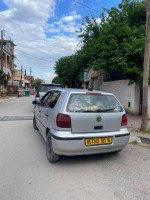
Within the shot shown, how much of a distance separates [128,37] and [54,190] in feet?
27.0

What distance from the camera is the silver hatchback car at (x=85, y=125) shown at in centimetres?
322

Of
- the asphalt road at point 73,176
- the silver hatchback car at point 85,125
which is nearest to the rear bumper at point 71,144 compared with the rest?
the silver hatchback car at point 85,125

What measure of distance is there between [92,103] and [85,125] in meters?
0.53

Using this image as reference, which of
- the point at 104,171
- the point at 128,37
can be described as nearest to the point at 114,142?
the point at 104,171

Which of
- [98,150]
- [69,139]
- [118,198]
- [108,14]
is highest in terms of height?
[108,14]

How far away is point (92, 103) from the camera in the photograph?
3.56m

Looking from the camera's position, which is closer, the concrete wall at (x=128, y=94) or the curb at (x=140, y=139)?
the curb at (x=140, y=139)

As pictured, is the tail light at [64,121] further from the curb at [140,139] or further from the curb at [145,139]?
the curb at [145,139]

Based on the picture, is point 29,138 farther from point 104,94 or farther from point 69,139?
point 104,94

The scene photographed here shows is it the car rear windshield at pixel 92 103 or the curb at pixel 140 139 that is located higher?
the car rear windshield at pixel 92 103

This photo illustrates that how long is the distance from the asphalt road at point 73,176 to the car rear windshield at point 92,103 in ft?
3.92

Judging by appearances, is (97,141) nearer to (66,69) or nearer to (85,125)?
(85,125)

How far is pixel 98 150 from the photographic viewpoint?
3.39m

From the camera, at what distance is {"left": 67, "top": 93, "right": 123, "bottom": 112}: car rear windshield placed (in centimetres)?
339
